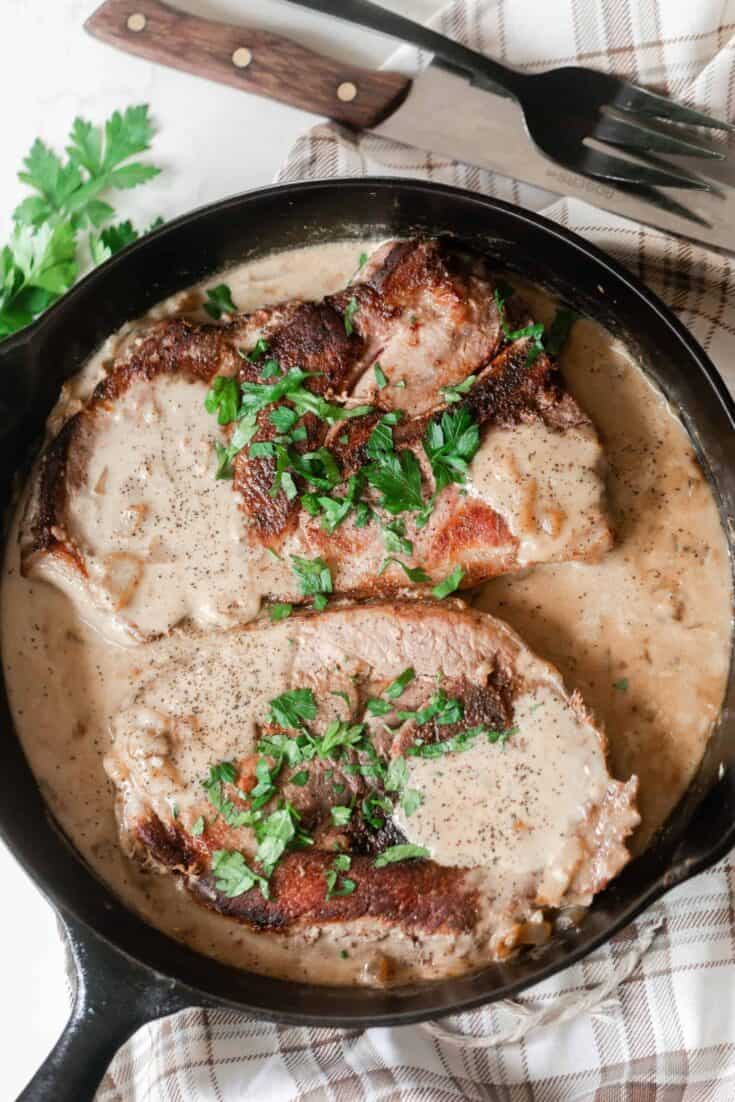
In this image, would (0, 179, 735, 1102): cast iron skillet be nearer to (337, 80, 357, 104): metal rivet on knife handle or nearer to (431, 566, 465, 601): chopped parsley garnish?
(337, 80, 357, 104): metal rivet on knife handle

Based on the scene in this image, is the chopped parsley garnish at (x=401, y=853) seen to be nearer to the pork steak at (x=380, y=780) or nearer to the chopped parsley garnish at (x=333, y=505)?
the pork steak at (x=380, y=780)

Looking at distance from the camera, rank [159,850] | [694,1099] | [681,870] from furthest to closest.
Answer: [694,1099] < [159,850] < [681,870]

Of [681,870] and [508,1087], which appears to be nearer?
[681,870]

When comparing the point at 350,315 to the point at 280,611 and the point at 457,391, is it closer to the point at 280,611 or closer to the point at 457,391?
the point at 457,391

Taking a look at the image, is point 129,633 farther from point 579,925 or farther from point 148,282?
point 579,925

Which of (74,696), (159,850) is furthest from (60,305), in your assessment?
(159,850)

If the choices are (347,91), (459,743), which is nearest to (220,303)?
(347,91)

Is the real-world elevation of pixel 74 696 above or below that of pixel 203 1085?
above
